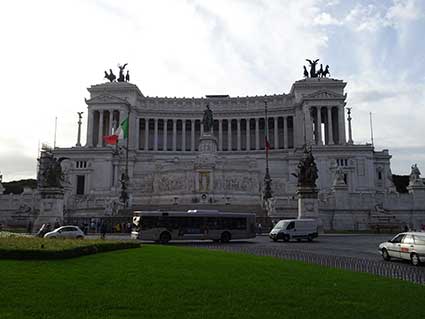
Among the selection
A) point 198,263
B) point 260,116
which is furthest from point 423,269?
point 260,116

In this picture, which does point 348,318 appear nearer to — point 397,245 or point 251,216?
point 397,245

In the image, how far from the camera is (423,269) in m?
18.1

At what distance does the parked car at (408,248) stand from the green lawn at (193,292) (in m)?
6.47

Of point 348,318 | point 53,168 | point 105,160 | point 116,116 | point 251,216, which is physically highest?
point 116,116

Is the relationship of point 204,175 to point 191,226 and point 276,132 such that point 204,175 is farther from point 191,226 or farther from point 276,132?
point 276,132

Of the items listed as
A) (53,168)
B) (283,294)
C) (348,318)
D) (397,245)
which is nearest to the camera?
(348,318)

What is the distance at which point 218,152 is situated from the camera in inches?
3989

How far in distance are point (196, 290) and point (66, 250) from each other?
7.21 m

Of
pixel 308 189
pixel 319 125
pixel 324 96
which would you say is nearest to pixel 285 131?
pixel 319 125

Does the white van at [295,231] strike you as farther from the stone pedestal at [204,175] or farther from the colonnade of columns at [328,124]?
the colonnade of columns at [328,124]

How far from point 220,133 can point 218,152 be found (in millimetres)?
12943

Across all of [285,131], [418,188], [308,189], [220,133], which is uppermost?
[220,133]

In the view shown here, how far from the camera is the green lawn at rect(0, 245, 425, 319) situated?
9.06m

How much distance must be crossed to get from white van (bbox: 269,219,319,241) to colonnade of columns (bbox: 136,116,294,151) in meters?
72.0
